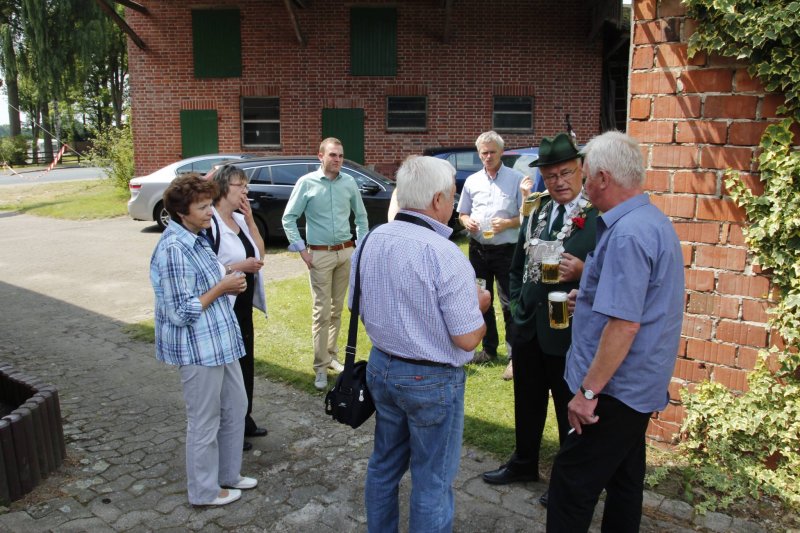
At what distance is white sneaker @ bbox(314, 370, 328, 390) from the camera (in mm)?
5574

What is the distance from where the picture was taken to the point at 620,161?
267 centimetres

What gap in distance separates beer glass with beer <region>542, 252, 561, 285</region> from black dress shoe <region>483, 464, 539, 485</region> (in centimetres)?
127

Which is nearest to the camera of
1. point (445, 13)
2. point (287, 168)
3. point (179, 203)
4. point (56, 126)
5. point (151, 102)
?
point (179, 203)

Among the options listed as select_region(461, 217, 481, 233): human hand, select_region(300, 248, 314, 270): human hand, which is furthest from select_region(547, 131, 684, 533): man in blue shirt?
select_region(300, 248, 314, 270): human hand

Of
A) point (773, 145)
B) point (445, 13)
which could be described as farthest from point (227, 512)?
point (445, 13)

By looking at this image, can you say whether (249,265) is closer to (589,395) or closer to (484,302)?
(484,302)

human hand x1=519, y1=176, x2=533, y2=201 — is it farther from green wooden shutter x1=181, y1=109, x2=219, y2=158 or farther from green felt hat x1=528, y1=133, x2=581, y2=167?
green wooden shutter x1=181, y1=109, x2=219, y2=158

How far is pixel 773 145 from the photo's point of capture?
369cm

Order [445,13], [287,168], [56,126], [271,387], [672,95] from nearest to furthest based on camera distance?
[672,95]
[271,387]
[287,168]
[445,13]
[56,126]

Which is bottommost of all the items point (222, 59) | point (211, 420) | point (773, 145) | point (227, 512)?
point (227, 512)

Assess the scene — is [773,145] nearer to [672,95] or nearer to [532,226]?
[672,95]

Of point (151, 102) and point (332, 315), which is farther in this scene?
point (151, 102)

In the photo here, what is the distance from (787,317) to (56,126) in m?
53.4

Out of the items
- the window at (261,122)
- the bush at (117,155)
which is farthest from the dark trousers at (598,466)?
the bush at (117,155)
